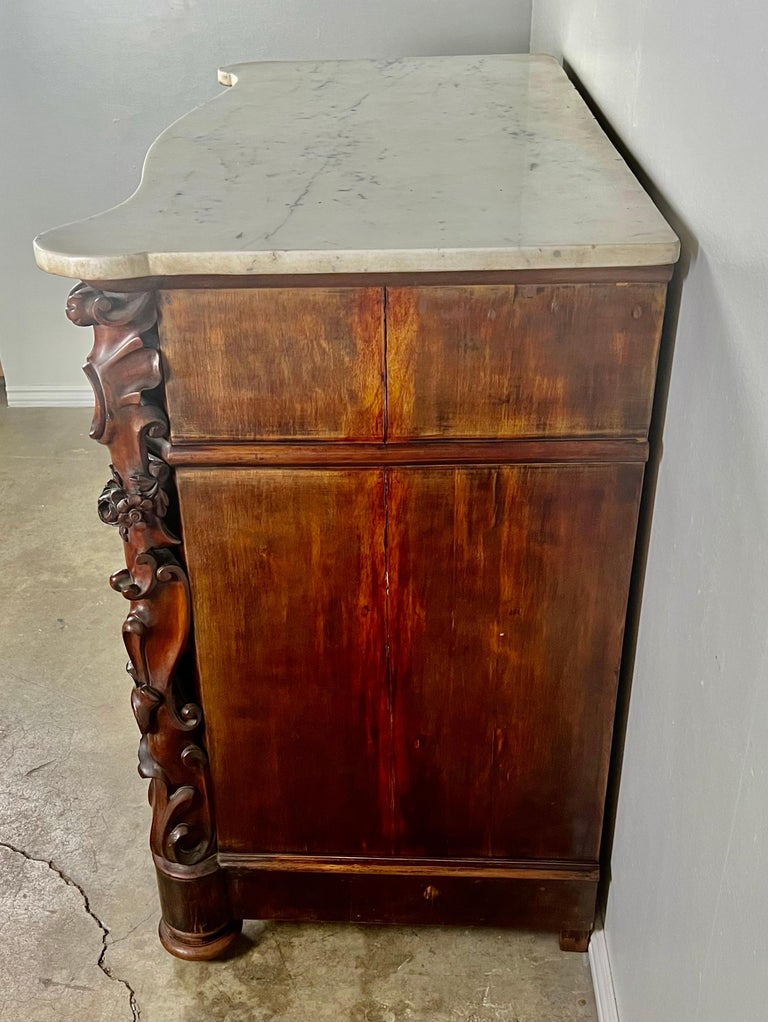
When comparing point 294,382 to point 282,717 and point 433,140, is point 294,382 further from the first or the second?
point 433,140

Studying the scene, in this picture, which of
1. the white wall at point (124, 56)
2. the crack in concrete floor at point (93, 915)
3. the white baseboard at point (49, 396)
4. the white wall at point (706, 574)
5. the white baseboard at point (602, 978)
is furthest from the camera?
the white baseboard at point (49, 396)

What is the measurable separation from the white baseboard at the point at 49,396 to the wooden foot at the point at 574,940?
88.9 inches

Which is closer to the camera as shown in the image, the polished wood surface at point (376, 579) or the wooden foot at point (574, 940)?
the polished wood surface at point (376, 579)

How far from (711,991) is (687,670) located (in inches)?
10.7

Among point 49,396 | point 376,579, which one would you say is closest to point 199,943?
point 376,579

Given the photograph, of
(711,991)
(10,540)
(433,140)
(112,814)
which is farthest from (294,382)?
(10,540)

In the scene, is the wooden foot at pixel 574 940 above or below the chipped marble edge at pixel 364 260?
below

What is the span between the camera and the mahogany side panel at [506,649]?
1.13 meters

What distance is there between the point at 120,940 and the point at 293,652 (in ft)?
1.87

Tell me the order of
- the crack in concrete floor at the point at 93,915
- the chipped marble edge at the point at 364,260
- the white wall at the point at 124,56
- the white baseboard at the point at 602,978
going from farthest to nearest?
the white wall at the point at 124,56, the crack in concrete floor at the point at 93,915, the white baseboard at the point at 602,978, the chipped marble edge at the point at 364,260

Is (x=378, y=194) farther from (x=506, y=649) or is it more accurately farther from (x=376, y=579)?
(x=506, y=649)

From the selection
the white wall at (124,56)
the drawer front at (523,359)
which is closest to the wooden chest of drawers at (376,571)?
the drawer front at (523,359)

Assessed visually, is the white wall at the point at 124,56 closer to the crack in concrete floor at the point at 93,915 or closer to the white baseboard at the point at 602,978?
the crack in concrete floor at the point at 93,915

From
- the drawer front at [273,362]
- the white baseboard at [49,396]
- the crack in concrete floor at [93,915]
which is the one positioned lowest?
the white baseboard at [49,396]
